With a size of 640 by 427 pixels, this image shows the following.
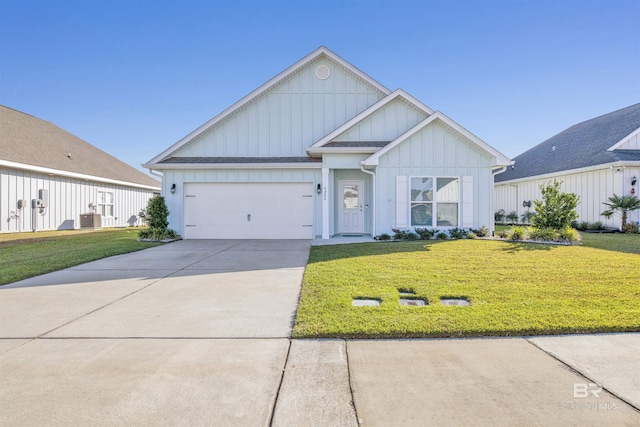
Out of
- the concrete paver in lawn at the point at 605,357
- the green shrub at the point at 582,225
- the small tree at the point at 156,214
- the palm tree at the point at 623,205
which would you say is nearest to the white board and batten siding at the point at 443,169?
the palm tree at the point at 623,205

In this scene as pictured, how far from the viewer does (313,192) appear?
41.9 ft

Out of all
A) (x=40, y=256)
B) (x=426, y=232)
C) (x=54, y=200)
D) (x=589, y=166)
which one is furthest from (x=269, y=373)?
(x=54, y=200)

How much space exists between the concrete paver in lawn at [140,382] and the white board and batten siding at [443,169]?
28.1ft

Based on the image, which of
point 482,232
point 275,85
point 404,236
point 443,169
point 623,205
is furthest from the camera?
point 275,85

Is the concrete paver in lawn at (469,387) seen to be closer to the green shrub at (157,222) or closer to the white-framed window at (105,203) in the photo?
the green shrub at (157,222)

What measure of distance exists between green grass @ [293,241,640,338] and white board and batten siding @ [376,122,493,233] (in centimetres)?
289

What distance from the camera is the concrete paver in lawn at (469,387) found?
216cm

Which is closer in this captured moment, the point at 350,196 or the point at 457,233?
the point at 457,233

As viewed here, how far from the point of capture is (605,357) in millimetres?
2957

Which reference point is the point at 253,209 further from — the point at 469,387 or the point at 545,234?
the point at 469,387

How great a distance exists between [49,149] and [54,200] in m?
2.95

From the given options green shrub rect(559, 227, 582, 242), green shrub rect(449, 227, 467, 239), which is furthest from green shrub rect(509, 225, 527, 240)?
green shrub rect(449, 227, 467, 239)

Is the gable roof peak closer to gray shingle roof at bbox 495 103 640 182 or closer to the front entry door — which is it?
the front entry door

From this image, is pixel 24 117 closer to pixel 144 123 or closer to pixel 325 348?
pixel 144 123
